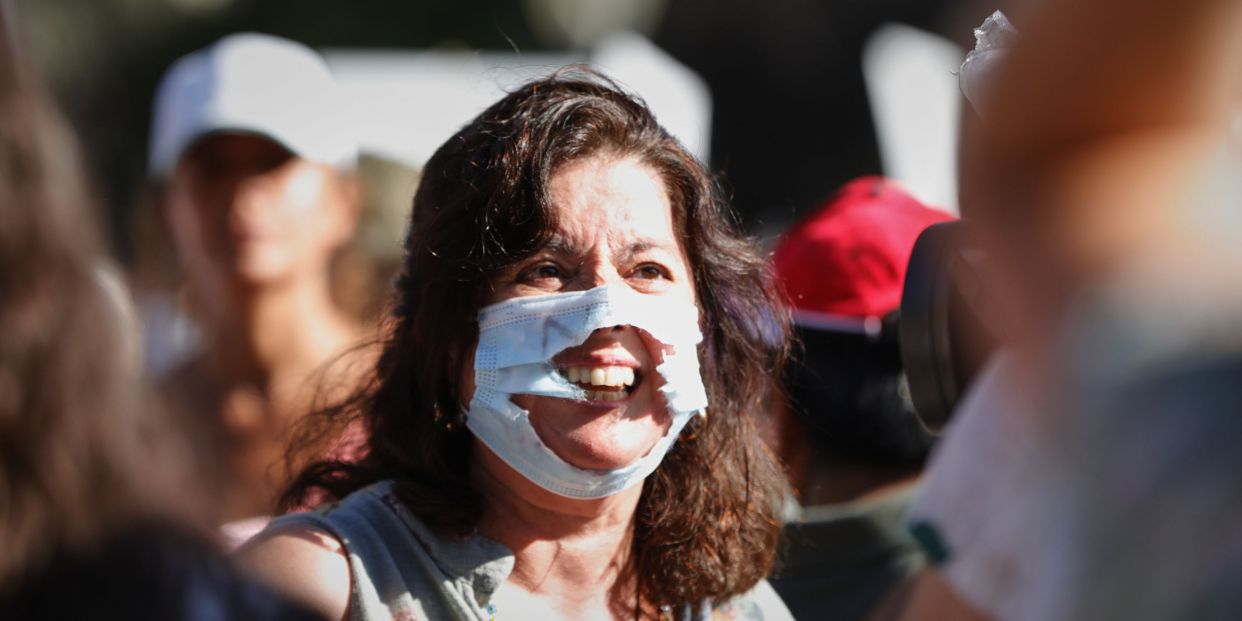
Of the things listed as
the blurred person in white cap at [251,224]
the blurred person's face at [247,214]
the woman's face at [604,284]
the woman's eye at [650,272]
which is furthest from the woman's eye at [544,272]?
the blurred person's face at [247,214]

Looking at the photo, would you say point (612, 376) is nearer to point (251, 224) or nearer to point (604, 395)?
point (604, 395)

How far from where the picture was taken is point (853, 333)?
3.04 metres

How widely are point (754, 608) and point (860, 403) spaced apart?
76 centimetres

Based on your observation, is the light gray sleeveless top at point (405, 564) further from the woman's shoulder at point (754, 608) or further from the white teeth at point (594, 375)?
the woman's shoulder at point (754, 608)

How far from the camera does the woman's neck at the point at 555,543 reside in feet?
6.86

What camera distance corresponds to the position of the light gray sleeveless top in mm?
1936

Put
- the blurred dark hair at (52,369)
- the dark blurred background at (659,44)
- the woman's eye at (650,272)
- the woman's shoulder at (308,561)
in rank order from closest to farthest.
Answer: the blurred dark hair at (52,369), the woman's shoulder at (308,561), the woman's eye at (650,272), the dark blurred background at (659,44)

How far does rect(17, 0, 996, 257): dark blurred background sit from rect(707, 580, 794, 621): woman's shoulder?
1533mm

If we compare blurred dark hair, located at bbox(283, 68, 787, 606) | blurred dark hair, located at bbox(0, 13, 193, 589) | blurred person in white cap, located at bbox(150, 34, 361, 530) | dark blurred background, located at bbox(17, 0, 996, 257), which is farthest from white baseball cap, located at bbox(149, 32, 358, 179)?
blurred dark hair, located at bbox(0, 13, 193, 589)

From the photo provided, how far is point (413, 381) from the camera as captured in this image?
7.43ft

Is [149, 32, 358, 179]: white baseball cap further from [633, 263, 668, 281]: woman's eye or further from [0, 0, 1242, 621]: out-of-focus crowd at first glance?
[633, 263, 668, 281]: woman's eye

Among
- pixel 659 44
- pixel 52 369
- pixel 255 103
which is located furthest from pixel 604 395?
pixel 659 44

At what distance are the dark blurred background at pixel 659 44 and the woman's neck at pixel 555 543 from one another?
171cm

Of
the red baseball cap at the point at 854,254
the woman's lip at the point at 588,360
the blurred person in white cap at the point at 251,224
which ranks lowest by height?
the blurred person in white cap at the point at 251,224
